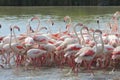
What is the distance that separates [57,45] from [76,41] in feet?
1.87

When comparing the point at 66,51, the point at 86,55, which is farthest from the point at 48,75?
the point at 86,55

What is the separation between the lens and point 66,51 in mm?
10664

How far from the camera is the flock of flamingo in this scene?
10531 mm

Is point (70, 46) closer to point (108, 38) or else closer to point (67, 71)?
point (67, 71)

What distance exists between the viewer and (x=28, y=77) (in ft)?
34.6

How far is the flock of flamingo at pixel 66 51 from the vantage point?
10531mm
